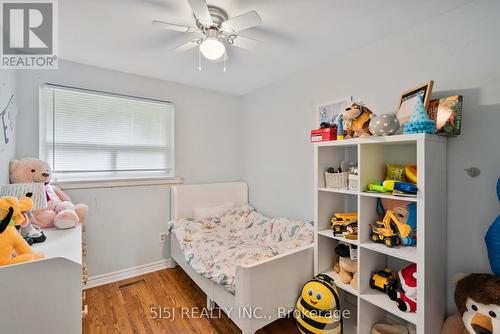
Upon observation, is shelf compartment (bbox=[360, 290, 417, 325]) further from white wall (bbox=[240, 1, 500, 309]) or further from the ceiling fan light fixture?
the ceiling fan light fixture

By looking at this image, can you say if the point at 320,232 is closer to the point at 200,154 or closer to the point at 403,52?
the point at 403,52

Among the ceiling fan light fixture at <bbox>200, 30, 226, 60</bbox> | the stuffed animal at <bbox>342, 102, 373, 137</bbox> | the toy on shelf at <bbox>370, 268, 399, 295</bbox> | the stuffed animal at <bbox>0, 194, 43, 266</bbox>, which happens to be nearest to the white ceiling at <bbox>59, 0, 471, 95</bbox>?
the ceiling fan light fixture at <bbox>200, 30, 226, 60</bbox>

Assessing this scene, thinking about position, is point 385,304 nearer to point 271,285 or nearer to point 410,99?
point 271,285

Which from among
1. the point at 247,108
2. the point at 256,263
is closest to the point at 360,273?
the point at 256,263

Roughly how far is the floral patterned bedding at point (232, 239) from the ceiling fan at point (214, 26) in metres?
1.52

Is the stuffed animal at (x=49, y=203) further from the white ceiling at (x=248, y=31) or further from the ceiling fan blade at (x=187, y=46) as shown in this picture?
the ceiling fan blade at (x=187, y=46)

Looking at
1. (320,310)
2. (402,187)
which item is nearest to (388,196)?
(402,187)

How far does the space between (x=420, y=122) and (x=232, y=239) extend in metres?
1.95

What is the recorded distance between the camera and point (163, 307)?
6.48 ft

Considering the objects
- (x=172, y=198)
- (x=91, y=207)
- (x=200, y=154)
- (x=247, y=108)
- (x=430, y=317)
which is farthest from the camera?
(x=247, y=108)

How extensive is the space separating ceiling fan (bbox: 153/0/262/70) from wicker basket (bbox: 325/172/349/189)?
1203 mm

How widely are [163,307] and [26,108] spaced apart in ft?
7.10

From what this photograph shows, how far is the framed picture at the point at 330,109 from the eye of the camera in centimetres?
203

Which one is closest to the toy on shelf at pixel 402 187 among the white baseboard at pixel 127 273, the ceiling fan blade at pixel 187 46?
the ceiling fan blade at pixel 187 46
